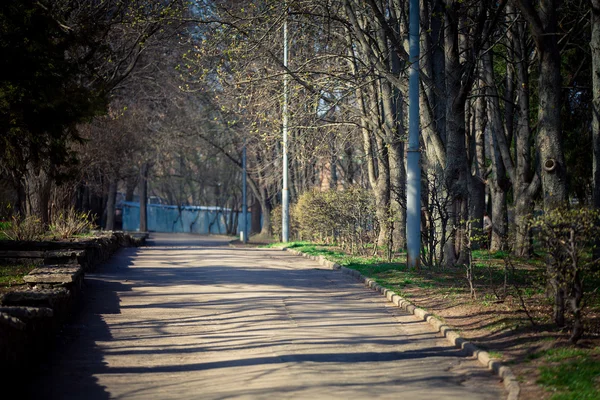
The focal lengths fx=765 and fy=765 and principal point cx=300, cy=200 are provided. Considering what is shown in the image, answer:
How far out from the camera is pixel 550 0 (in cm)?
1256

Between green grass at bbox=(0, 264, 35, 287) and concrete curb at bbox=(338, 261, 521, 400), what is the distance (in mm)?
6227

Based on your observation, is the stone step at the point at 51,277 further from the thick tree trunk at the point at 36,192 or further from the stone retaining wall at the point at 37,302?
the thick tree trunk at the point at 36,192

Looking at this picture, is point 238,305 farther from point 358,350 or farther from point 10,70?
point 10,70

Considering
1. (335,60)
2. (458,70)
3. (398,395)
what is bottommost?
(398,395)

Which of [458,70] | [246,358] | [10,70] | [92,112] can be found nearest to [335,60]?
[458,70]

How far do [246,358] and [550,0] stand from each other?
26.4 ft

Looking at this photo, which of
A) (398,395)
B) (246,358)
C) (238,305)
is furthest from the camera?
(238,305)

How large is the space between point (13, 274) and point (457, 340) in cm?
876

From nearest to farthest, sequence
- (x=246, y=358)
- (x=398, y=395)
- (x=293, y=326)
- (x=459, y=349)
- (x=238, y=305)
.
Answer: (x=398, y=395)
(x=246, y=358)
(x=459, y=349)
(x=293, y=326)
(x=238, y=305)

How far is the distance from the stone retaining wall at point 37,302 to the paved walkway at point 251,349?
11.4 inches

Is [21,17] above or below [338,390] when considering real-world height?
above

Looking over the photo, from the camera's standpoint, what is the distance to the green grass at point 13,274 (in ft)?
42.1

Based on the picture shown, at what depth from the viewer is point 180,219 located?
8044cm

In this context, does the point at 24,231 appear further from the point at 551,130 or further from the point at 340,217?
the point at 551,130
